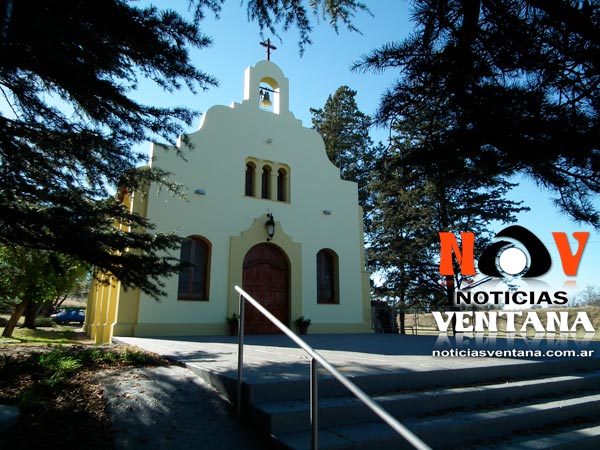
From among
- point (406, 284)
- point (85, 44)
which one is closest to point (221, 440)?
point (85, 44)

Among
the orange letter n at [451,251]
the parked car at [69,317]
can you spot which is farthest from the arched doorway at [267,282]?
the parked car at [69,317]

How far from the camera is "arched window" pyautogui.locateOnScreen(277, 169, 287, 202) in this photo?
1304cm

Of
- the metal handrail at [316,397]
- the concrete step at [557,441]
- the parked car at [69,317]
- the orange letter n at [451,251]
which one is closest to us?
the metal handrail at [316,397]

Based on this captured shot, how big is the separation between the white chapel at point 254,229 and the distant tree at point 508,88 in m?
7.71

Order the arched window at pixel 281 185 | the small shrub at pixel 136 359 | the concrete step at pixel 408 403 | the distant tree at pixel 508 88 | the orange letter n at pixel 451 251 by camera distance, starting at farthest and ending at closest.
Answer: the orange letter n at pixel 451 251 → the arched window at pixel 281 185 → the small shrub at pixel 136 359 → the concrete step at pixel 408 403 → the distant tree at pixel 508 88

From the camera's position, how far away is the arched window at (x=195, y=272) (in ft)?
34.9

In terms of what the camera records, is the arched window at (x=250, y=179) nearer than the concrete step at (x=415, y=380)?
No

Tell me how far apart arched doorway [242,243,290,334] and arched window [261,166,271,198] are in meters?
1.72

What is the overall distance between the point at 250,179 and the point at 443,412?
9.96 meters

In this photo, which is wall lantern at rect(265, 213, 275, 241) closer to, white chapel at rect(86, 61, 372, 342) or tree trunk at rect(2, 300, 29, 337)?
white chapel at rect(86, 61, 372, 342)

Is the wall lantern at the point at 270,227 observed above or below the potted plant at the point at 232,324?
above

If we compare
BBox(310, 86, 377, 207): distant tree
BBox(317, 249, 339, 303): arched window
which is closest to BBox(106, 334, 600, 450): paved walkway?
BBox(317, 249, 339, 303): arched window

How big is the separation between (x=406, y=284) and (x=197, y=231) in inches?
473

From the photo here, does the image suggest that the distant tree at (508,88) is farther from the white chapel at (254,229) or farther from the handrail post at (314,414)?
the white chapel at (254,229)
